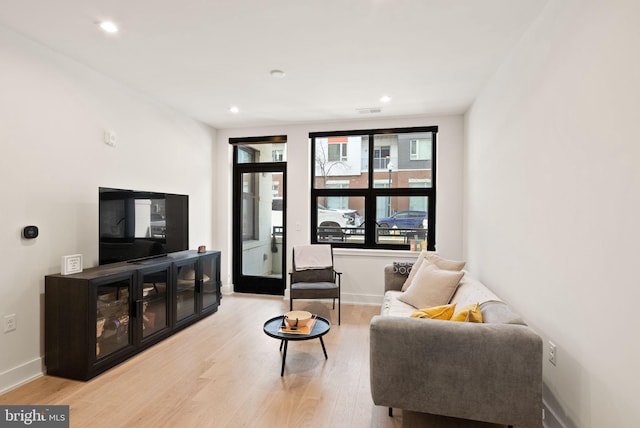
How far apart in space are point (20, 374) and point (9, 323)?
0.41m

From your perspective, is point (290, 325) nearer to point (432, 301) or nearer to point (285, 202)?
point (432, 301)

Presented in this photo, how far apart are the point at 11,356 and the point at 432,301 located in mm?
3373

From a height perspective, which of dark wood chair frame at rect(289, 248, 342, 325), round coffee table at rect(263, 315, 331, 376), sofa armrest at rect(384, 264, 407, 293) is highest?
sofa armrest at rect(384, 264, 407, 293)

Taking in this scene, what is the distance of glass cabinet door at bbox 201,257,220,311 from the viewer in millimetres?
4031

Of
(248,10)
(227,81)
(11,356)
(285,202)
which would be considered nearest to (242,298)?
(285,202)

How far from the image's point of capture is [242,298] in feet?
16.3

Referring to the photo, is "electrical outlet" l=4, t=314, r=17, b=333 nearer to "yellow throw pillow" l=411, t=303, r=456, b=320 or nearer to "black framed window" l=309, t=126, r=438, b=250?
"yellow throw pillow" l=411, t=303, r=456, b=320

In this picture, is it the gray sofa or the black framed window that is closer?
the gray sofa

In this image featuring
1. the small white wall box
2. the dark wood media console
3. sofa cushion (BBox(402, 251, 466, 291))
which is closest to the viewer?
the dark wood media console

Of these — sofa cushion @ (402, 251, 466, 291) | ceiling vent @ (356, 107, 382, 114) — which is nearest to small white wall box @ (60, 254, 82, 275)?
sofa cushion @ (402, 251, 466, 291)

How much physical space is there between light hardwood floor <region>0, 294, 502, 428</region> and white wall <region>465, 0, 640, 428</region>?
83cm

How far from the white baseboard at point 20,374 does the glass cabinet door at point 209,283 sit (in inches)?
63.8

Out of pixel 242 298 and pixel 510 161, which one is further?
pixel 242 298

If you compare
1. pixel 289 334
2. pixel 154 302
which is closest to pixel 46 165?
pixel 154 302
